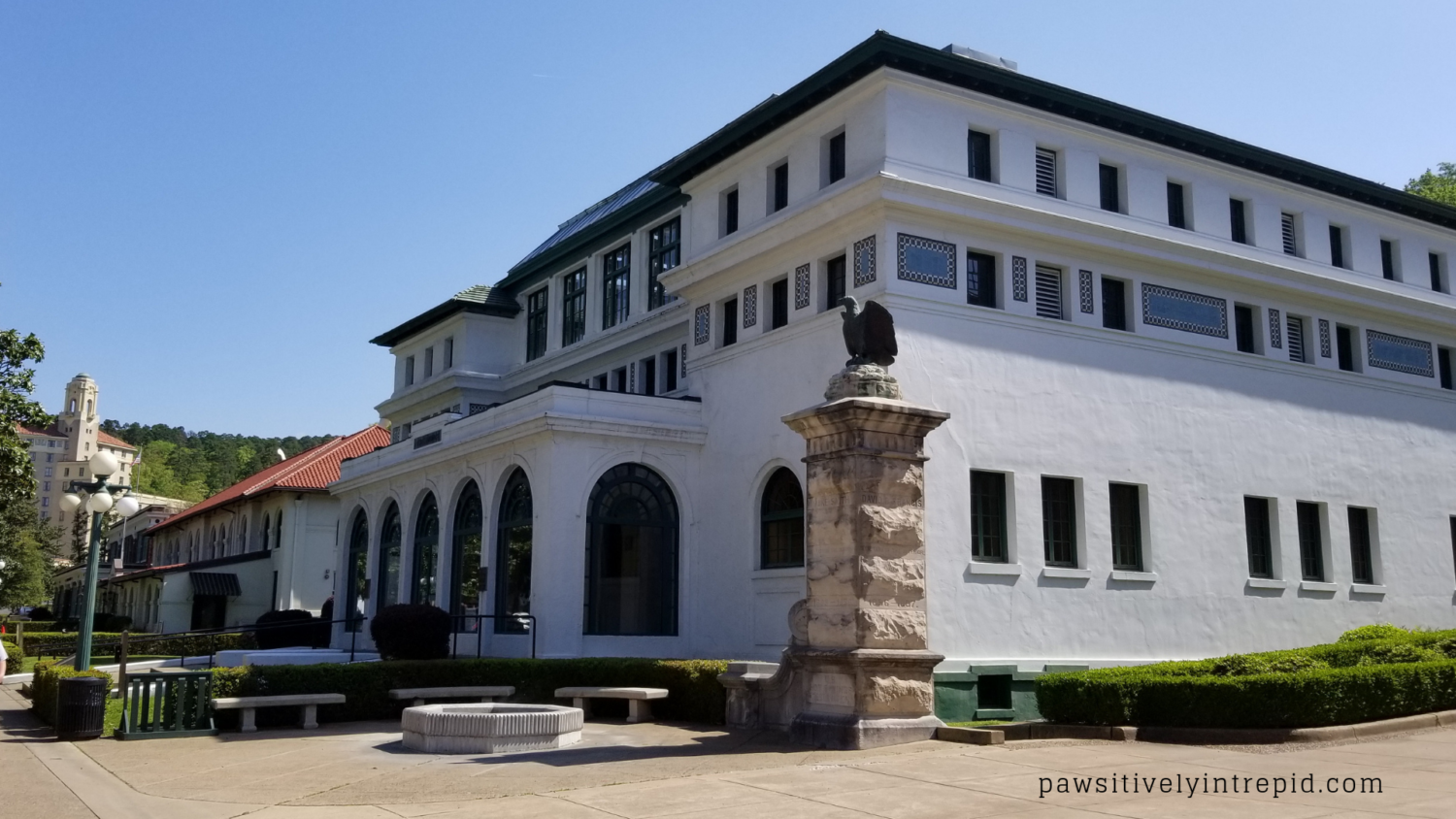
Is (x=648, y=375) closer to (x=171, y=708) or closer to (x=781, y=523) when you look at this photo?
(x=781, y=523)

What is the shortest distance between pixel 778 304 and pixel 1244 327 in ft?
32.6

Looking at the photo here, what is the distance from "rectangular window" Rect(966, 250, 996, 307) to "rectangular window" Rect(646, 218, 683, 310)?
855 centimetres

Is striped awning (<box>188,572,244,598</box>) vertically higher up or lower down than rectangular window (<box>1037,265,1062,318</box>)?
lower down

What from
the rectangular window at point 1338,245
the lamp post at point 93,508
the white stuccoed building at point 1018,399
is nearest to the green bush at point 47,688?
the lamp post at point 93,508

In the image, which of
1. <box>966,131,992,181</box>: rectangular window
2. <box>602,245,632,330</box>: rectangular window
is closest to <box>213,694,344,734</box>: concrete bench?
<box>966,131,992,181</box>: rectangular window

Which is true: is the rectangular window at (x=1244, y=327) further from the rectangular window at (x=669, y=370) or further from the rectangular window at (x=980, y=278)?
the rectangular window at (x=669, y=370)

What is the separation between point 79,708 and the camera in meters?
16.8

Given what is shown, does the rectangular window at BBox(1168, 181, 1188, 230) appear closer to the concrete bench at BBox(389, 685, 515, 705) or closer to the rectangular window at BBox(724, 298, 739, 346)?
the rectangular window at BBox(724, 298, 739, 346)

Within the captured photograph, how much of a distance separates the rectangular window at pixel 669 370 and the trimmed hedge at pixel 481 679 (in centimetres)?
951

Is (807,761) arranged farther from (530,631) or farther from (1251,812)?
(530,631)

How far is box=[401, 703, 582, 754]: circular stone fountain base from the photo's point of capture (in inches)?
579

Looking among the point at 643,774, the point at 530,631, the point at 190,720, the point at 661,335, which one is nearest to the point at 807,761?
the point at 643,774

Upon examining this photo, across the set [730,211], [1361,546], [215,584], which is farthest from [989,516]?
[215,584]

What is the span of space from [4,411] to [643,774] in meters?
22.2
